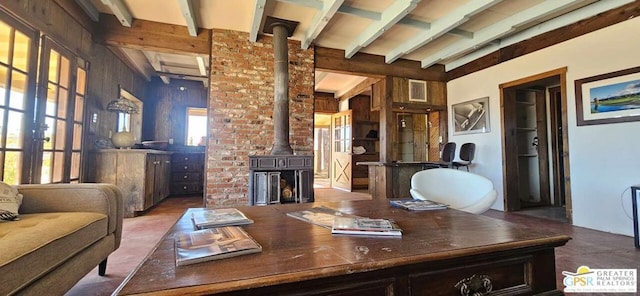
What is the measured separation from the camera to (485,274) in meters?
0.87

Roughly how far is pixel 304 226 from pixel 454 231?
595mm

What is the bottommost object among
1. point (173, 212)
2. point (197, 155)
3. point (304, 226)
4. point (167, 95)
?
point (173, 212)

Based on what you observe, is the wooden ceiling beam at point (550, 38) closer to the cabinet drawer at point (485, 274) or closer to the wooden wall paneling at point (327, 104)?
the wooden wall paneling at point (327, 104)

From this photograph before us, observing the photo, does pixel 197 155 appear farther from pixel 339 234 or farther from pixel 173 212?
pixel 339 234

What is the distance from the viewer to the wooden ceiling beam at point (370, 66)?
177 inches

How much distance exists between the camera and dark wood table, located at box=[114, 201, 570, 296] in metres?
0.64

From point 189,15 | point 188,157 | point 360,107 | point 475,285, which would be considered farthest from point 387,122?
point 475,285

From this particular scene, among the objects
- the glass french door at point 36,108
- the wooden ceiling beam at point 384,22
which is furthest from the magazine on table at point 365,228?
the glass french door at point 36,108

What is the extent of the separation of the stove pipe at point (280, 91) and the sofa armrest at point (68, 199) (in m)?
2.04

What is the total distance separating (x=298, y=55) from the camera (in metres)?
4.24

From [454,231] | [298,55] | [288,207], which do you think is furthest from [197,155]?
[454,231]

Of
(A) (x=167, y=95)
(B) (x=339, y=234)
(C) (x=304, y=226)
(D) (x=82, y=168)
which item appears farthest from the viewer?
(A) (x=167, y=95)

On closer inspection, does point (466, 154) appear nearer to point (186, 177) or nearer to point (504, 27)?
point (504, 27)

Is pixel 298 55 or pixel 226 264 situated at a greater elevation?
pixel 298 55
